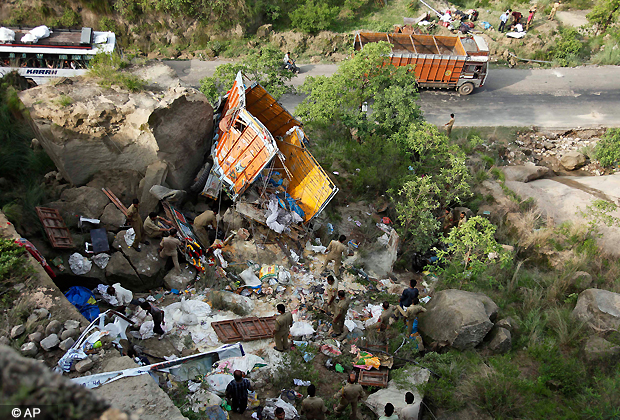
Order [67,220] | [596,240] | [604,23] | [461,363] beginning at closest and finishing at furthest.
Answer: [461,363]
[67,220]
[596,240]
[604,23]

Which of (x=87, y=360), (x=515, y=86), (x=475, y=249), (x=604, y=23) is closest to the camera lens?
(x=87, y=360)

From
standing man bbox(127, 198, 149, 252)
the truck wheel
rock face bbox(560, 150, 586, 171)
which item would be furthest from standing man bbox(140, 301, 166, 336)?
the truck wheel

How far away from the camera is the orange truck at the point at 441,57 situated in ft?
53.1

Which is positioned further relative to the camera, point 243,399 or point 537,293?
point 537,293

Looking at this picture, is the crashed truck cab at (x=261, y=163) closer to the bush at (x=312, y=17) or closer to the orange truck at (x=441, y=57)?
the orange truck at (x=441, y=57)

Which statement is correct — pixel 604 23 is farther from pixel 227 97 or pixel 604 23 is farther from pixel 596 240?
pixel 227 97

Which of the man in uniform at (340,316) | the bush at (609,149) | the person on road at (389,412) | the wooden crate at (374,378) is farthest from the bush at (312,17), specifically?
the person on road at (389,412)

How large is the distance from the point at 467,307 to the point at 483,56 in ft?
40.6

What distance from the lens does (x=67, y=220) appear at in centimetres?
820

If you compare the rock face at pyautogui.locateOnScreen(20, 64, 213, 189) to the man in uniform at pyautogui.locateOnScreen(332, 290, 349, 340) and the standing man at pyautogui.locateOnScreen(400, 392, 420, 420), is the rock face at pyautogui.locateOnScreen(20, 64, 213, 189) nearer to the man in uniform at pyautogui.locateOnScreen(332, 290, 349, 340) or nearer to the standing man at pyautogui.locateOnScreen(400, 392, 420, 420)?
the man in uniform at pyautogui.locateOnScreen(332, 290, 349, 340)

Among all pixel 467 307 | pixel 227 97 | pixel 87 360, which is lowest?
pixel 467 307

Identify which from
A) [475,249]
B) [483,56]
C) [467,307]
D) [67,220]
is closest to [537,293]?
[475,249]

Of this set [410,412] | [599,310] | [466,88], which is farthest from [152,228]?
[466,88]

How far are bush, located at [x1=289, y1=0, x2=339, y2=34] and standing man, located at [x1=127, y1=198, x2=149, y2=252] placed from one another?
1409 cm
